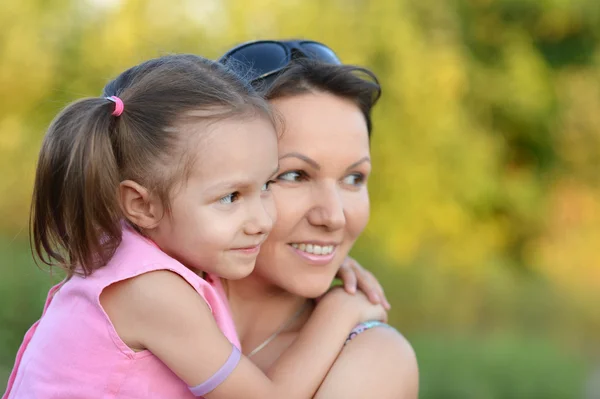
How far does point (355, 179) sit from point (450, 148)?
289 inches

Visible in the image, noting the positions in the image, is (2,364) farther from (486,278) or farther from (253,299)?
(486,278)

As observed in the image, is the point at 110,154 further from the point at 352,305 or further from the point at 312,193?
the point at 352,305

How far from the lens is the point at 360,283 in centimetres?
281

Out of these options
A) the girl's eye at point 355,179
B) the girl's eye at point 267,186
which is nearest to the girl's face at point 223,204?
the girl's eye at point 267,186

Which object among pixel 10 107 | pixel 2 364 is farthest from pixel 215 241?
pixel 10 107

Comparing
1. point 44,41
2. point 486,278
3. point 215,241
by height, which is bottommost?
point 486,278

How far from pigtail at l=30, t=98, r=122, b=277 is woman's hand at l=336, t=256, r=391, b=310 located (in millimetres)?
886

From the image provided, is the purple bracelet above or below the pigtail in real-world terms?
below

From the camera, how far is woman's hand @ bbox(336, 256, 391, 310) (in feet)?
8.98

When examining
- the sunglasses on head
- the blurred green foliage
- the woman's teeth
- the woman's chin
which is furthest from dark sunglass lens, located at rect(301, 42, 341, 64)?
the blurred green foliage

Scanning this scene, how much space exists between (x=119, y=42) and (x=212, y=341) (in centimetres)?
660

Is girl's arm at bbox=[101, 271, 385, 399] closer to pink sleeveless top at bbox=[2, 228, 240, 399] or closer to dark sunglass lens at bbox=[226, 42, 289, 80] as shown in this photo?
pink sleeveless top at bbox=[2, 228, 240, 399]

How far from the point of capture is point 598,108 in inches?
457

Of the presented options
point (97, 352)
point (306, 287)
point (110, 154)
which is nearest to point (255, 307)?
point (306, 287)
